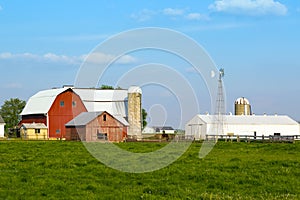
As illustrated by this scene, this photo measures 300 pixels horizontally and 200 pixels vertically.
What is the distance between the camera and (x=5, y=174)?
1725cm

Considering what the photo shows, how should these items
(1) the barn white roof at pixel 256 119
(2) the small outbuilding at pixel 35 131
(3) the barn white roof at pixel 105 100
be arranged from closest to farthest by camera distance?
1. (1) the barn white roof at pixel 256 119
2. (2) the small outbuilding at pixel 35 131
3. (3) the barn white roof at pixel 105 100

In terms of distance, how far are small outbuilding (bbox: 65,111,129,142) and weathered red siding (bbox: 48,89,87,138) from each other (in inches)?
294

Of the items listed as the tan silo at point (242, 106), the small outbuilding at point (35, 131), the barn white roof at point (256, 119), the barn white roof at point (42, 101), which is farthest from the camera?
the tan silo at point (242, 106)

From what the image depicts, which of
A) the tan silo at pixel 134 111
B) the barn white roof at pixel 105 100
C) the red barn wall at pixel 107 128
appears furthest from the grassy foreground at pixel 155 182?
the barn white roof at pixel 105 100

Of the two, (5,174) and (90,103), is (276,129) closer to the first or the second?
(90,103)

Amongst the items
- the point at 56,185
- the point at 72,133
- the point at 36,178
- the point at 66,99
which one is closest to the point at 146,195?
the point at 56,185

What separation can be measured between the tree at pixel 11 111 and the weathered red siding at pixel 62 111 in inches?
1359

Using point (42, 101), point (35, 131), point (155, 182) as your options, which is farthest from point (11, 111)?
point (155, 182)

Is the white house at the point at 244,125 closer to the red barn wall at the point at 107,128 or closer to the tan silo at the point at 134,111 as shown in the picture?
the tan silo at the point at 134,111

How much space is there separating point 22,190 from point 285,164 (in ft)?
32.8

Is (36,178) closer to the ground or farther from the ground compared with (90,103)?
closer to the ground

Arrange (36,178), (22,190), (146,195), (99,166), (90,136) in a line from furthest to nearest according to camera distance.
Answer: (90,136), (99,166), (36,178), (22,190), (146,195)

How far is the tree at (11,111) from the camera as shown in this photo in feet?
350

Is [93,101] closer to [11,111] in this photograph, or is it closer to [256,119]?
[256,119]
